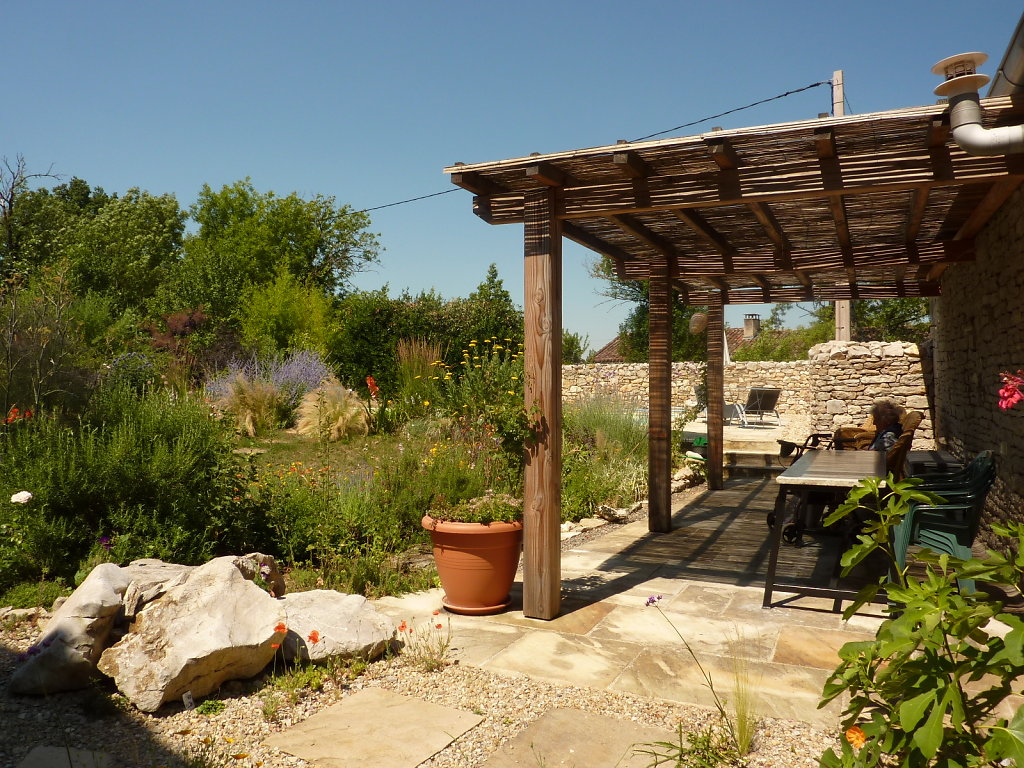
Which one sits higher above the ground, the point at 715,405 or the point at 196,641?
the point at 715,405

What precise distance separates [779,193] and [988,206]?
1927 millimetres

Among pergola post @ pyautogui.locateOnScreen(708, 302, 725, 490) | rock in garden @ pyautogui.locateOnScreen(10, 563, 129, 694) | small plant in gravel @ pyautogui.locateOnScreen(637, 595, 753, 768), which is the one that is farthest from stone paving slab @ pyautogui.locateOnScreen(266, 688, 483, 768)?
pergola post @ pyautogui.locateOnScreen(708, 302, 725, 490)

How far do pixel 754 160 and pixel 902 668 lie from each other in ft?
8.38

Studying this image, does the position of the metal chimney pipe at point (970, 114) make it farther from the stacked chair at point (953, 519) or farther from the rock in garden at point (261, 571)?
the rock in garden at point (261, 571)

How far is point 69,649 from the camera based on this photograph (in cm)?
279

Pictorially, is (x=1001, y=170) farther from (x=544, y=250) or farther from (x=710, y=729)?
(x=710, y=729)

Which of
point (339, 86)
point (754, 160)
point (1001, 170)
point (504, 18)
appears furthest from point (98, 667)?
point (339, 86)

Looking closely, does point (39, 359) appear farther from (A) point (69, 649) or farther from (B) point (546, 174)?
(B) point (546, 174)

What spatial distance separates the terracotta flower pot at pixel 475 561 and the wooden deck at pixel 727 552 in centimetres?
125

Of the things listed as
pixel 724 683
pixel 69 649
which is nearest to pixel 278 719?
pixel 69 649

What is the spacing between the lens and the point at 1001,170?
3328 millimetres

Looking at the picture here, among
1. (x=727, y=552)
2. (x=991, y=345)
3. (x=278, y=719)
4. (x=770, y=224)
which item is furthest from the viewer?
(x=727, y=552)

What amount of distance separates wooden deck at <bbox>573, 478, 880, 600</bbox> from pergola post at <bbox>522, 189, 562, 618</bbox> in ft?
4.14

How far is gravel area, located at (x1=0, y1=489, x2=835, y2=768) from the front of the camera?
241 cm
